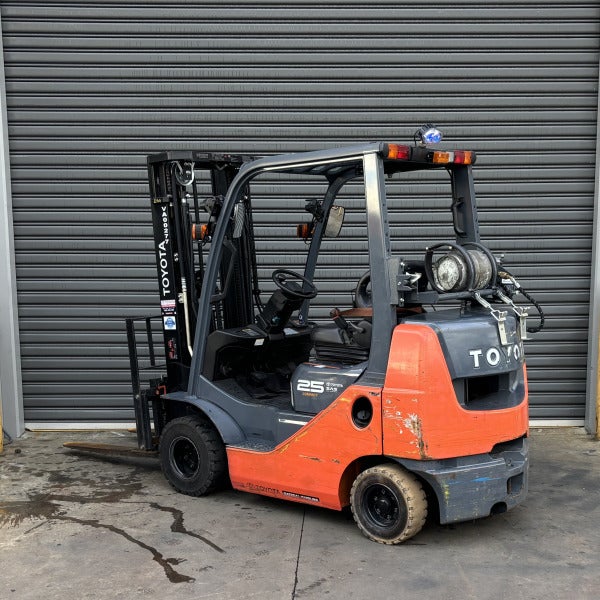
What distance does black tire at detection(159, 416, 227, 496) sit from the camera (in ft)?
18.7

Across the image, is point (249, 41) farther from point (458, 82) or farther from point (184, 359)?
point (184, 359)

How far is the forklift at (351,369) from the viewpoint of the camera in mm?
4754

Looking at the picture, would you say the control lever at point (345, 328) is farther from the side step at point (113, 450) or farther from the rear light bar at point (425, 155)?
the side step at point (113, 450)

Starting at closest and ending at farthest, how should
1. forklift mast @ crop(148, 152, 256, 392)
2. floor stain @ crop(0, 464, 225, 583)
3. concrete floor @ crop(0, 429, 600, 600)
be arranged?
concrete floor @ crop(0, 429, 600, 600) → floor stain @ crop(0, 464, 225, 583) → forklift mast @ crop(148, 152, 256, 392)

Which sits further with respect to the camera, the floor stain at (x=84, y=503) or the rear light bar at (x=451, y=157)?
the rear light bar at (x=451, y=157)

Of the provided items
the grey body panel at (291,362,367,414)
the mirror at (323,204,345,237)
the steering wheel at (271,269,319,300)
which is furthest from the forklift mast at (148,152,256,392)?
the grey body panel at (291,362,367,414)

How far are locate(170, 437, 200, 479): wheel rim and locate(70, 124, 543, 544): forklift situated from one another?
1cm

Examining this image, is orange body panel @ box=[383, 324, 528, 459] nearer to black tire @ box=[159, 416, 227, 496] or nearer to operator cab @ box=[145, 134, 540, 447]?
operator cab @ box=[145, 134, 540, 447]

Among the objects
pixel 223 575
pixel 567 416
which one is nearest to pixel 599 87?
pixel 567 416

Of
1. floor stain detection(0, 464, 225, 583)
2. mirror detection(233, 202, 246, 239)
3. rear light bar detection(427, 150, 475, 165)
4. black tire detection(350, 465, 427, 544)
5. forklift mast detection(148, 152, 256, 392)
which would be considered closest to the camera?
black tire detection(350, 465, 427, 544)

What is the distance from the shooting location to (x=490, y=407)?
4969mm

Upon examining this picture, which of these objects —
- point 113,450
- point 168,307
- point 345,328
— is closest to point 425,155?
point 345,328

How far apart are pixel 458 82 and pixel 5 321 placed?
4.90 m

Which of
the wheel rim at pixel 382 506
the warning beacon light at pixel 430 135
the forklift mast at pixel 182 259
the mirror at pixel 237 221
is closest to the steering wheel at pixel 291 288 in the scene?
the mirror at pixel 237 221
